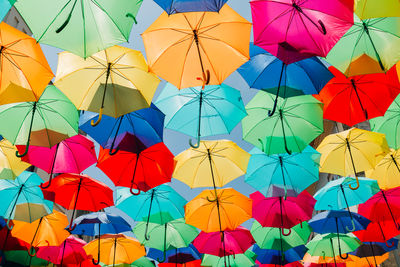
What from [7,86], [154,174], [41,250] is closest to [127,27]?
[7,86]

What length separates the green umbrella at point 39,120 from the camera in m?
5.81

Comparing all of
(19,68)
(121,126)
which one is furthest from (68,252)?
(19,68)

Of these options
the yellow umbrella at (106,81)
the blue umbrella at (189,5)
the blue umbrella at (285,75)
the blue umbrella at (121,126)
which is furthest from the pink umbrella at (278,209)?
the blue umbrella at (189,5)

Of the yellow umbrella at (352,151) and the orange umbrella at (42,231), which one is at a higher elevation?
the yellow umbrella at (352,151)

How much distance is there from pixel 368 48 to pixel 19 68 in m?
5.30

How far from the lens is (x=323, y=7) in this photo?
4.27 meters

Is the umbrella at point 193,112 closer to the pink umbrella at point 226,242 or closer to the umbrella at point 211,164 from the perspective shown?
the umbrella at point 211,164

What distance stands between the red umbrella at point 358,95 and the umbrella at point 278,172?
1764 mm

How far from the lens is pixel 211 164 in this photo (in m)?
7.96

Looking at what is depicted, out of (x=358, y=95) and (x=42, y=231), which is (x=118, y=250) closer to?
(x=42, y=231)

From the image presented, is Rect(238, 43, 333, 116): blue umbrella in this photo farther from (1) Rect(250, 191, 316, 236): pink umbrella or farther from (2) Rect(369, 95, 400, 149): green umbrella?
(1) Rect(250, 191, 316, 236): pink umbrella

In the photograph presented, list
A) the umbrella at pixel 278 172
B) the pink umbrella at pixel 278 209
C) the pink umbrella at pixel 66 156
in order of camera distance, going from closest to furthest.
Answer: the pink umbrella at pixel 66 156 → the umbrella at pixel 278 172 → the pink umbrella at pixel 278 209

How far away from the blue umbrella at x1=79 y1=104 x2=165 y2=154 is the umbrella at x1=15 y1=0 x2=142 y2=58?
206 centimetres

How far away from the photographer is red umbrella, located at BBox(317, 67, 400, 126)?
5.81 meters
